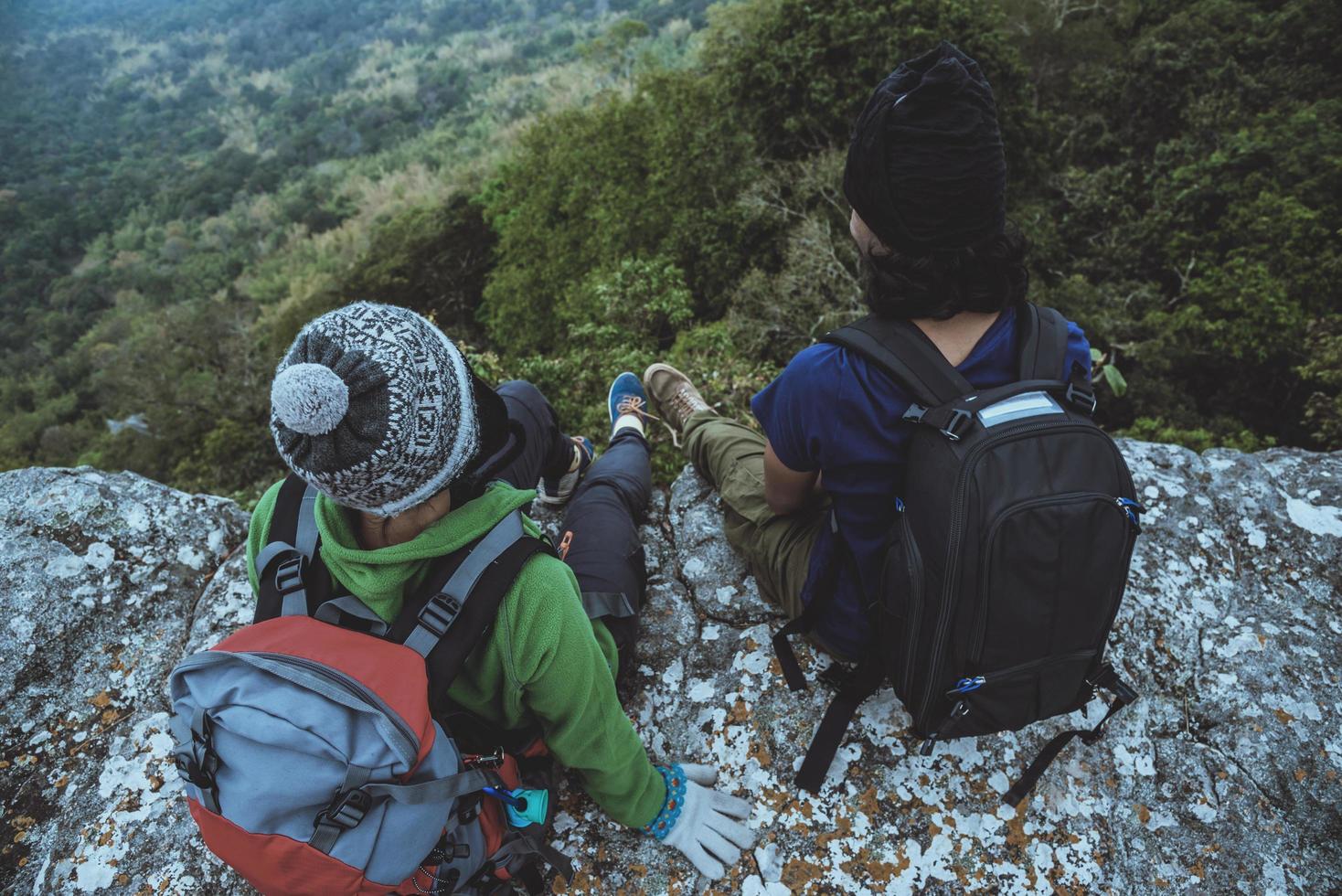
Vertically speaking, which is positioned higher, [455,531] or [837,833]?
[455,531]

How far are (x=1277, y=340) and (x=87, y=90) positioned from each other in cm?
12014

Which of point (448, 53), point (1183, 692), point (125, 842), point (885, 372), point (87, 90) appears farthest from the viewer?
point (87, 90)

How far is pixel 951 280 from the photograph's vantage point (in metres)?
1.52

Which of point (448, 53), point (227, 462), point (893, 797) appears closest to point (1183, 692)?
point (893, 797)

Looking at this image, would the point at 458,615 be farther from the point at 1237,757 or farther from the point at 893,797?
the point at 1237,757

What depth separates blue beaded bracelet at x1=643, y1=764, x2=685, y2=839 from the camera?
5.90ft

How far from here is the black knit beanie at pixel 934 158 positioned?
1.42m

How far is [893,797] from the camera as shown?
1.94 meters

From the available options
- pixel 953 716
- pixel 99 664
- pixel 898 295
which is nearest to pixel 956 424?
pixel 898 295

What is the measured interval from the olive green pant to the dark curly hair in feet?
2.54

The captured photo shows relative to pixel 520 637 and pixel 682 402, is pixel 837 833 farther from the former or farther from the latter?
pixel 682 402

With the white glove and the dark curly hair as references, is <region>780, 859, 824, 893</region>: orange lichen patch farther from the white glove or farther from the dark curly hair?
the dark curly hair

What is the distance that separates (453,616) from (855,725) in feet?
4.65

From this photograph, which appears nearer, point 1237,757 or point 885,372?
point 885,372
